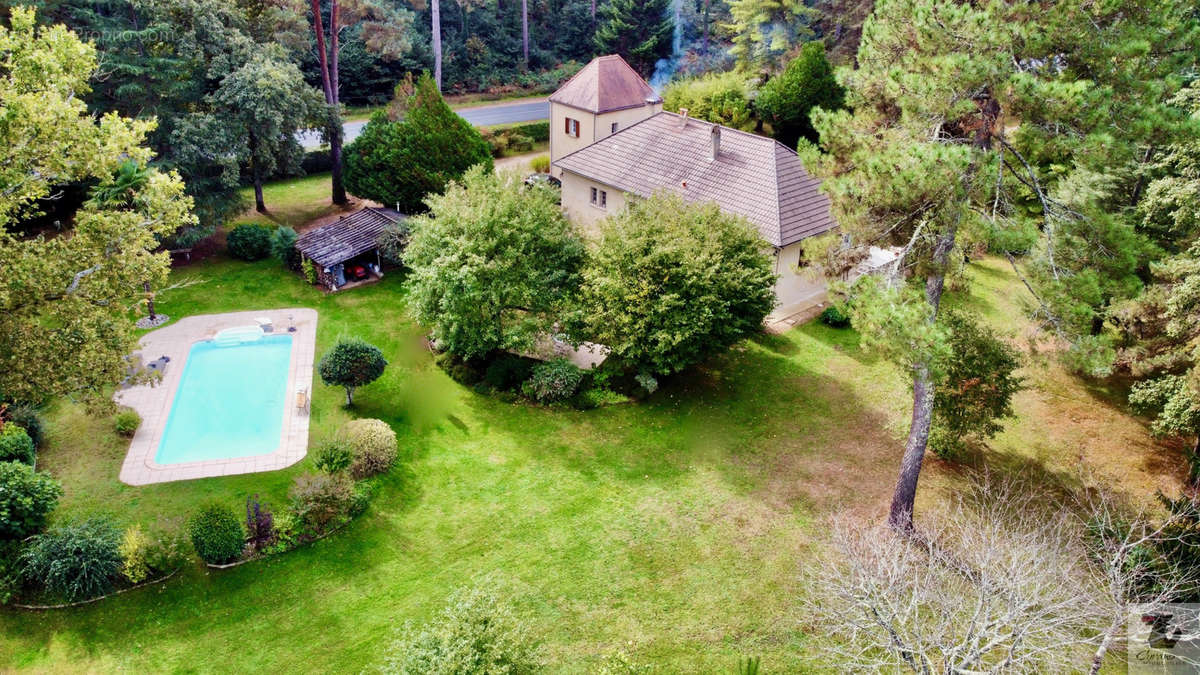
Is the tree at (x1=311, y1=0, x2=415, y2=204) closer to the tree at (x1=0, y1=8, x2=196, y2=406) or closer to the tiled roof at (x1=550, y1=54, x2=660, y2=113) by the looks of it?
the tiled roof at (x1=550, y1=54, x2=660, y2=113)

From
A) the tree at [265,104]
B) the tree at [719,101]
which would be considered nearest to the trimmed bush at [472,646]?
the tree at [265,104]

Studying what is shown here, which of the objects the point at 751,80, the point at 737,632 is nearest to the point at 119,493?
the point at 737,632

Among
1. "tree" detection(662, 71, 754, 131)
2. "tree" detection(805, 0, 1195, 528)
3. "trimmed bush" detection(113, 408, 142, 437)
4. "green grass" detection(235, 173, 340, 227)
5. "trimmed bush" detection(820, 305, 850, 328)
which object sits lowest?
"trimmed bush" detection(113, 408, 142, 437)

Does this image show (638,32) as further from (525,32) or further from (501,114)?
(501,114)

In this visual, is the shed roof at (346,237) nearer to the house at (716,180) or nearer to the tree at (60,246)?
the house at (716,180)

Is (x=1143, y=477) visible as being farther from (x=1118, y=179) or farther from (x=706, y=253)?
(x=706, y=253)

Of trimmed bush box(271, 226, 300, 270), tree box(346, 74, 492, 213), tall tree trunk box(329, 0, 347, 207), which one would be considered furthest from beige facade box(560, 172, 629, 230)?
trimmed bush box(271, 226, 300, 270)
